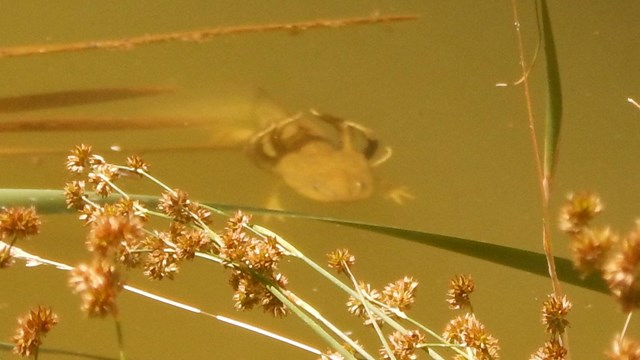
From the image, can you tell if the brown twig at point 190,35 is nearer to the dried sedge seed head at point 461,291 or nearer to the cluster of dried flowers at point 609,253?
the dried sedge seed head at point 461,291

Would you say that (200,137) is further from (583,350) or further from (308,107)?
(583,350)

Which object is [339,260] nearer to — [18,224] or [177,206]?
[177,206]

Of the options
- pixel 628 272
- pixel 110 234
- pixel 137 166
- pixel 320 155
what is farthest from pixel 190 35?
pixel 628 272

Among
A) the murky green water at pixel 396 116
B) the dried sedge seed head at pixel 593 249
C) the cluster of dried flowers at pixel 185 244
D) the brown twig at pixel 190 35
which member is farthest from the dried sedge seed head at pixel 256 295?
the brown twig at pixel 190 35

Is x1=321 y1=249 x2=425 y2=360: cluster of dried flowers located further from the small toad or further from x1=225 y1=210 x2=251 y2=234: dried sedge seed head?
the small toad

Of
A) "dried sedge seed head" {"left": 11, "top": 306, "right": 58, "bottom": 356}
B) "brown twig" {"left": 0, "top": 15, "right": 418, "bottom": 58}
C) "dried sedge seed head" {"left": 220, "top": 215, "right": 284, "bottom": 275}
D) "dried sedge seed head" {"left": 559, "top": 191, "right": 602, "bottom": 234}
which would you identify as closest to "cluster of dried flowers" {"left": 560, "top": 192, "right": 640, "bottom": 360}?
"dried sedge seed head" {"left": 559, "top": 191, "right": 602, "bottom": 234}
